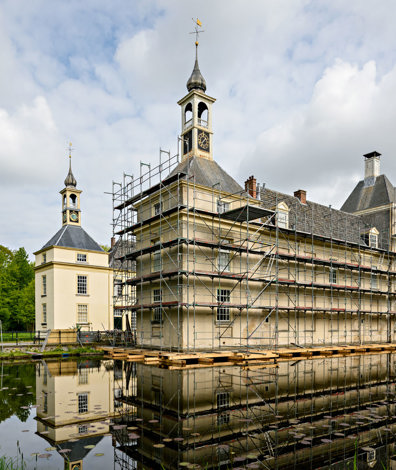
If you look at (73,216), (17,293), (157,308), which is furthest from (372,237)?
(17,293)

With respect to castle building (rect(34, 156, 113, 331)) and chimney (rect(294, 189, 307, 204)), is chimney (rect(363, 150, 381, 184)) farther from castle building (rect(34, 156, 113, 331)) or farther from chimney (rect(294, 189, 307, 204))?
castle building (rect(34, 156, 113, 331))

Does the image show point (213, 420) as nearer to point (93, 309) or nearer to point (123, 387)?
point (123, 387)

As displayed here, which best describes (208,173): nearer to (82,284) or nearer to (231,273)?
(231,273)

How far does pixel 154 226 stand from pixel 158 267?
2.37 metres

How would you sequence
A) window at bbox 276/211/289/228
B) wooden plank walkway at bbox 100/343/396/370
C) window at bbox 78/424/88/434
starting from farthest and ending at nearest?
window at bbox 276/211/289/228, wooden plank walkway at bbox 100/343/396/370, window at bbox 78/424/88/434

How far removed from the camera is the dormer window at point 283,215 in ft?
78.5

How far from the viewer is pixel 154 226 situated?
72.6 feet

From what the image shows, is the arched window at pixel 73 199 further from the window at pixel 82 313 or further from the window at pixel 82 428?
the window at pixel 82 428

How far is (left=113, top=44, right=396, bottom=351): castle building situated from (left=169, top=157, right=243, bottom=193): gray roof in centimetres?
8

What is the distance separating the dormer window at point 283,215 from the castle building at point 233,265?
4.0 inches

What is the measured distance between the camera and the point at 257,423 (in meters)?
7.18

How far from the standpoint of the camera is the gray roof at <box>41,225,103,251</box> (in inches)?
1143

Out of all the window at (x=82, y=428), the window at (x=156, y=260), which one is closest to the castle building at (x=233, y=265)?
the window at (x=156, y=260)

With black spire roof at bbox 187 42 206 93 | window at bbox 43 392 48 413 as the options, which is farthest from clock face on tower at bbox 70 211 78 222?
window at bbox 43 392 48 413
